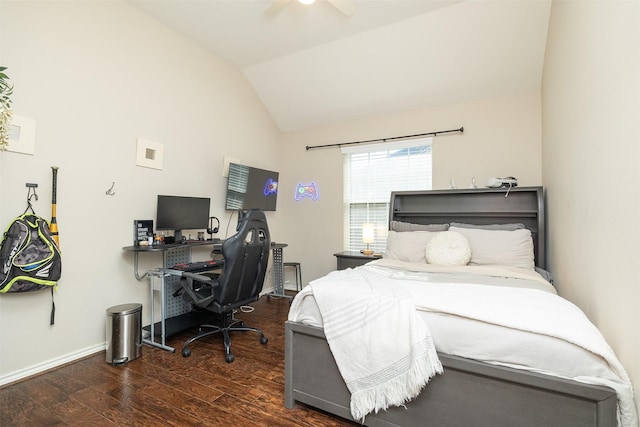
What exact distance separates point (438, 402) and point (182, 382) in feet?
5.55

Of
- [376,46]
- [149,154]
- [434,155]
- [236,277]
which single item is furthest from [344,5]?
[236,277]

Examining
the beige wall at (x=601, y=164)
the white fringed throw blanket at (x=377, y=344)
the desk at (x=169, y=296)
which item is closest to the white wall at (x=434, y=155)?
the beige wall at (x=601, y=164)

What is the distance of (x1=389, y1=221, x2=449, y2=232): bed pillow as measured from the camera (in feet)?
11.4

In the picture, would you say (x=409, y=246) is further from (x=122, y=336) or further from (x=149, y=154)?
(x=149, y=154)

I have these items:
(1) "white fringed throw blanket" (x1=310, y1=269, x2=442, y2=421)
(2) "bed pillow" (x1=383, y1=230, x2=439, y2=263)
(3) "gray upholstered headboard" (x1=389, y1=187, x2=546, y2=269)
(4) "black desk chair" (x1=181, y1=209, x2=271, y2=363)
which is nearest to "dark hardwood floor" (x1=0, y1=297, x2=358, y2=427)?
(4) "black desk chair" (x1=181, y1=209, x2=271, y2=363)

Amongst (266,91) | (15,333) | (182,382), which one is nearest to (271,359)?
(182,382)

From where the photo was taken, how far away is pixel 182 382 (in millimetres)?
2131

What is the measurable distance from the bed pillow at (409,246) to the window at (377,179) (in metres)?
0.79

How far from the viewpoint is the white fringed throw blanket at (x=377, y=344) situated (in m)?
1.44

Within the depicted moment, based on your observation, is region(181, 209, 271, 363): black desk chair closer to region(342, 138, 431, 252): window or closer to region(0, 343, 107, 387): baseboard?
region(0, 343, 107, 387): baseboard

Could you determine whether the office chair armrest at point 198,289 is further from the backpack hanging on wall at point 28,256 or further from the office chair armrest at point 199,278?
the backpack hanging on wall at point 28,256

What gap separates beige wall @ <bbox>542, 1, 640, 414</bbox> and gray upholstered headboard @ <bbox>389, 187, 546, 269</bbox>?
→ 74 centimetres

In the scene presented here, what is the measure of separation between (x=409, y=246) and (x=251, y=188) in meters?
2.26

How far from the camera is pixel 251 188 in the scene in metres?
4.24
